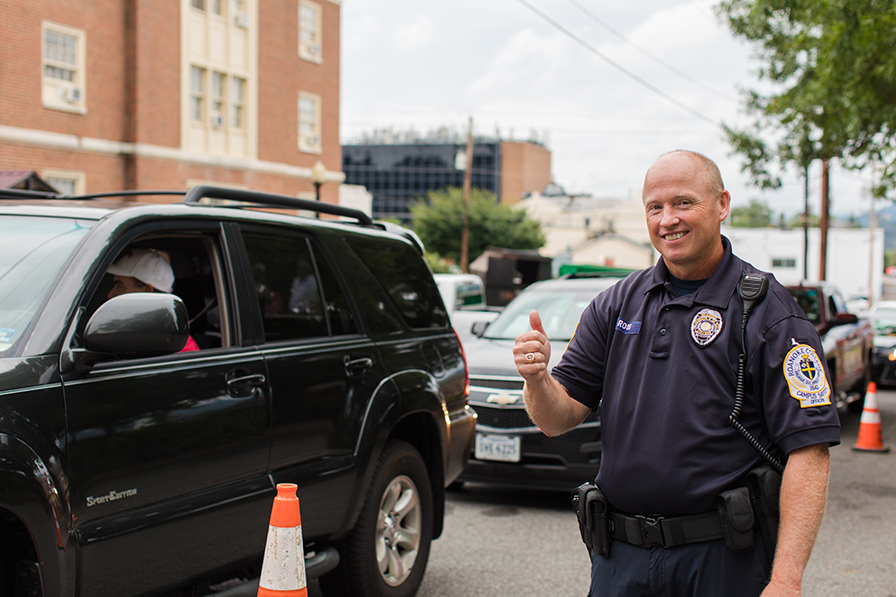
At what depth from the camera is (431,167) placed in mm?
116625

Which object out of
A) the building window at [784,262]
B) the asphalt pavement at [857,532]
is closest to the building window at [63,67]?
the asphalt pavement at [857,532]

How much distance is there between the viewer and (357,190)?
41375 millimetres

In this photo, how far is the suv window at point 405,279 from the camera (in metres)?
4.62

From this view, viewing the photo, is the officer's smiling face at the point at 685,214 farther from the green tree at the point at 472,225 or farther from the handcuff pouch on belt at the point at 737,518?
the green tree at the point at 472,225

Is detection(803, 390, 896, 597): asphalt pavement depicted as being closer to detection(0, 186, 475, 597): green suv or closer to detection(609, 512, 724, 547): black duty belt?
detection(0, 186, 475, 597): green suv

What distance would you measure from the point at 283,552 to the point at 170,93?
23.6m

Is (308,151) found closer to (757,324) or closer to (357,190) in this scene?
(357,190)

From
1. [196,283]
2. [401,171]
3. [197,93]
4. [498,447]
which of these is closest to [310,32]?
[197,93]

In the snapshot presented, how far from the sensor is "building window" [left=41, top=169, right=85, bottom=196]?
2109 cm

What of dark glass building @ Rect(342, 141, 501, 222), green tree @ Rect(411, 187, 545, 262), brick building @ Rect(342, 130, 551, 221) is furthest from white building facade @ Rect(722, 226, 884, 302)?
dark glass building @ Rect(342, 141, 501, 222)

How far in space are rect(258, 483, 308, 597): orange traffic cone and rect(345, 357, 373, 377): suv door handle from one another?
146 centimetres

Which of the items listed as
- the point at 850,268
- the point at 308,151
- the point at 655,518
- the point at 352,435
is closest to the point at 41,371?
the point at 352,435

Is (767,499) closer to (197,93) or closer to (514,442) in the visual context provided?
(514,442)

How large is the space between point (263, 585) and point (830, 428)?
1690 millimetres
